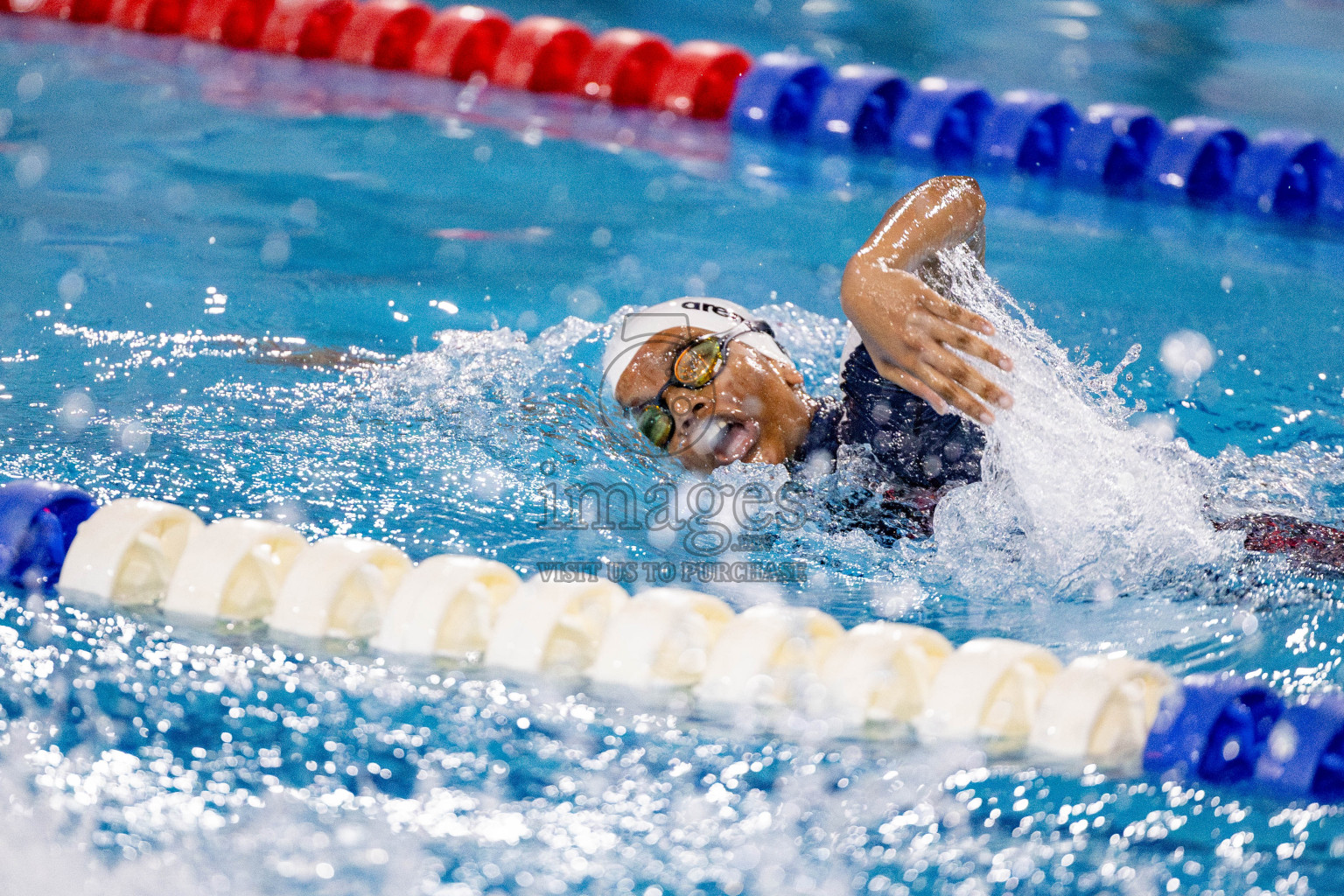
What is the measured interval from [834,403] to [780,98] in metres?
3.34

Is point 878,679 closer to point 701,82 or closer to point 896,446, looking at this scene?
point 896,446

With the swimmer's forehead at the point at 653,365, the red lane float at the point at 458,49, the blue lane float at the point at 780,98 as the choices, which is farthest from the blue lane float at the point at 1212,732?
the red lane float at the point at 458,49

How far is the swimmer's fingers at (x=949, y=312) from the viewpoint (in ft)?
7.34

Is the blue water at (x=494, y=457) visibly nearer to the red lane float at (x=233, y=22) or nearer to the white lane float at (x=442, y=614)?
the white lane float at (x=442, y=614)

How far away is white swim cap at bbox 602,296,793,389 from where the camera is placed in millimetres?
3049

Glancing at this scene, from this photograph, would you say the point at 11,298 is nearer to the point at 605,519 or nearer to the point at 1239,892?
the point at 605,519

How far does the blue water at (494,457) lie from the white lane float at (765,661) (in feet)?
0.22

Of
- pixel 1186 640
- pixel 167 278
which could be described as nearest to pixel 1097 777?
pixel 1186 640

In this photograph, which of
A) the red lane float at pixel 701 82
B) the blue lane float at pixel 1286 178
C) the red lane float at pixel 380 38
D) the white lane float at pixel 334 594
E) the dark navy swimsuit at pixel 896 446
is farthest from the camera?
the red lane float at pixel 380 38

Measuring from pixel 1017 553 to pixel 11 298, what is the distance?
2.98m

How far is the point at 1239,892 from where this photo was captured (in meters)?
1.79

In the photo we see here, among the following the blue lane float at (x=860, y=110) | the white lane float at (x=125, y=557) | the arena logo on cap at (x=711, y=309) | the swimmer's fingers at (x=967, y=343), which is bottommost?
the white lane float at (x=125, y=557)

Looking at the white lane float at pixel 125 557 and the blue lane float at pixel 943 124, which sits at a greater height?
the blue lane float at pixel 943 124

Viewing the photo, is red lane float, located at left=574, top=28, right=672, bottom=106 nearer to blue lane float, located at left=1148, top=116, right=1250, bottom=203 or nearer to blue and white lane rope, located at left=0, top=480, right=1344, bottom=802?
blue lane float, located at left=1148, top=116, right=1250, bottom=203
